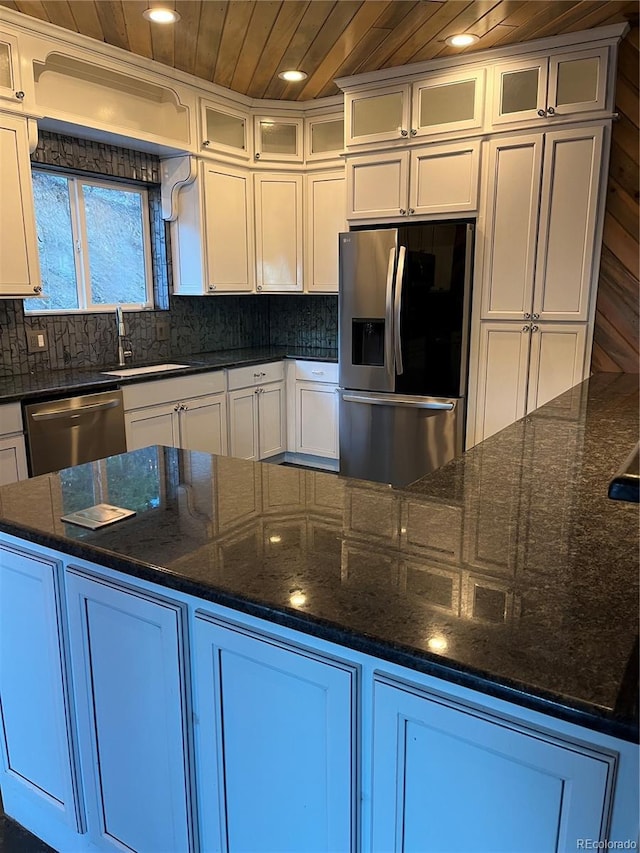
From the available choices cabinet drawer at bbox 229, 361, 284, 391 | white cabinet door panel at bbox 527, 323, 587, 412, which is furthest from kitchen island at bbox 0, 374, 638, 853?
cabinet drawer at bbox 229, 361, 284, 391

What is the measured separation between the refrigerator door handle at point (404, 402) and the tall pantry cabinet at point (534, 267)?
211 mm

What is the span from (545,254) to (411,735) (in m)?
3.14

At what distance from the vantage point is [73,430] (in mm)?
3094

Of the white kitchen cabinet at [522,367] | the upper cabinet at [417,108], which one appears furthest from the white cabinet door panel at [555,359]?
the upper cabinet at [417,108]

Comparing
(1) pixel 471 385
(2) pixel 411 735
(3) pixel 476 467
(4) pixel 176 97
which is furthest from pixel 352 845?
(4) pixel 176 97

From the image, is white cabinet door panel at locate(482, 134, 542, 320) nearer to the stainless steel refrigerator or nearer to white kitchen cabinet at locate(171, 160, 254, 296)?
the stainless steel refrigerator

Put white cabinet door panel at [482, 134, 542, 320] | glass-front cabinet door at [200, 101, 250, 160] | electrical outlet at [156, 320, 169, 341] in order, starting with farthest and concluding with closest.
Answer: electrical outlet at [156, 320, 169, 341]
glass-front cabinet door at [200, 101, 250, 160]
white cabinet door panel at [482, 134, 542, 320]

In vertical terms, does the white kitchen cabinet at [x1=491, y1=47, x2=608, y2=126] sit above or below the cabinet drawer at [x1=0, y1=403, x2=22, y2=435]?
above

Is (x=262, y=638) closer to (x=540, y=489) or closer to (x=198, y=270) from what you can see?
(x=540, y=489)

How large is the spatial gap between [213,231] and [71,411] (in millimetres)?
1820

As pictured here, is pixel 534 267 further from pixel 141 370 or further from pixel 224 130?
pixel 141 370

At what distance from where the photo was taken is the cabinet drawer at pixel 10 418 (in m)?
2.78

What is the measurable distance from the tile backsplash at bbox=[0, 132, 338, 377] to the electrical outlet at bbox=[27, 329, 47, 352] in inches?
1.1

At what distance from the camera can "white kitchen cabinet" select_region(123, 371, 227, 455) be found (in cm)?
350
